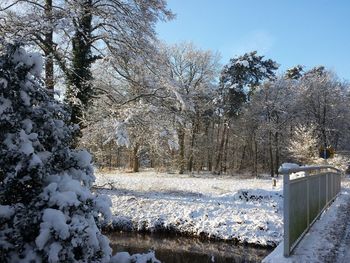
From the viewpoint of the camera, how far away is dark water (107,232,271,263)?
10344mm

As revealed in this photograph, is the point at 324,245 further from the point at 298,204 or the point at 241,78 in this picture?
the point at 241,78

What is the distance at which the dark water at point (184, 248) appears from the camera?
10344mm

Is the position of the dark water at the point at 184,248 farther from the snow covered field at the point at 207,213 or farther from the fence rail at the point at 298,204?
the fence rail at the point at 298,204

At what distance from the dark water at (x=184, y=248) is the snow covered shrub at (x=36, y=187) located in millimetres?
7598

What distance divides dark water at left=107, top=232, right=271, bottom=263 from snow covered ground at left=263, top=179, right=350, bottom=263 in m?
2.53

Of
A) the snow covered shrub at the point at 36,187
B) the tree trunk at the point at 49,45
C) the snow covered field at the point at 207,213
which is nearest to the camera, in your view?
the snow covered shrub at the point at 36,187

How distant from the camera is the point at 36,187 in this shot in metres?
2.92

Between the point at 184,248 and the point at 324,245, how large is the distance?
5512mm

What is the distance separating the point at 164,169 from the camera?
34.7 meters

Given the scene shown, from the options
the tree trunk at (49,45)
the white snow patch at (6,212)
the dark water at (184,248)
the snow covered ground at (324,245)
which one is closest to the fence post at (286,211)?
the snow covered ground at (324,245)

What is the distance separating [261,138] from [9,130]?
40410 millimetres

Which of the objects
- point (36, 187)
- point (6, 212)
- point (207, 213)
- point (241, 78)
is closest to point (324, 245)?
point (36, 187)

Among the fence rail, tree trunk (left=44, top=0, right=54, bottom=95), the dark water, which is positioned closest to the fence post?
the fence rail

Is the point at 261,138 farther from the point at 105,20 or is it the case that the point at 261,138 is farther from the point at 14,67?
the point at 14,67
